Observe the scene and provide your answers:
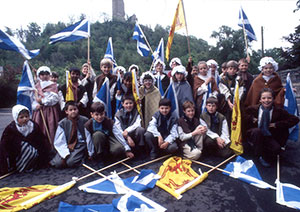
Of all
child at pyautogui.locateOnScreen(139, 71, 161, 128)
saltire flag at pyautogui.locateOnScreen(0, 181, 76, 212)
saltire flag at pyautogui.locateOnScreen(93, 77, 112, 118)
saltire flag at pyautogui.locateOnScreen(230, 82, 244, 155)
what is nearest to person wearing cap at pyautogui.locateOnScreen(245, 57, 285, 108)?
saltire flag at pyautogui.locateOnScreen(230, 82, 244, 155)

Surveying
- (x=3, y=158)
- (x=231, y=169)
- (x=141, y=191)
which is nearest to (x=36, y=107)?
(x=3, y=158)

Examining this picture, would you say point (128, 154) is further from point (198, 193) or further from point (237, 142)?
point (237, 142)

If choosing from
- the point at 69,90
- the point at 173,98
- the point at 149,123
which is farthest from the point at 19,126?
the point at 173,98

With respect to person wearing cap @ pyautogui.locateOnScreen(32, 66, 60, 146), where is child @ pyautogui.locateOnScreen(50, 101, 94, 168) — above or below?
below

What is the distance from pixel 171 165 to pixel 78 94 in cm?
241

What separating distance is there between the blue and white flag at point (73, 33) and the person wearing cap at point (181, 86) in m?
2.32

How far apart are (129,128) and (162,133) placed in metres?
0.59

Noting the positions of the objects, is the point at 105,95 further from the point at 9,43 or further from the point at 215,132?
the point at 215,132

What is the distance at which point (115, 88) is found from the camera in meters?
4.45

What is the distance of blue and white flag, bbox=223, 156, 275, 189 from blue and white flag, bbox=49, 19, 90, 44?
4.02 meters

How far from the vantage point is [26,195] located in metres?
2.42

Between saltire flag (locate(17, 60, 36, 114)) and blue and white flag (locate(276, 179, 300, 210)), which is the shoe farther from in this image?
saltire flag (locate(17, 60, 36, 114))

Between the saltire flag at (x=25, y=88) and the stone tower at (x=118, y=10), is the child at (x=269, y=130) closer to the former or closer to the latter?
the saltire flag at (x=25, y=88)

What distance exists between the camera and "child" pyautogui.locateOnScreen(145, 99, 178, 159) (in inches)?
136
